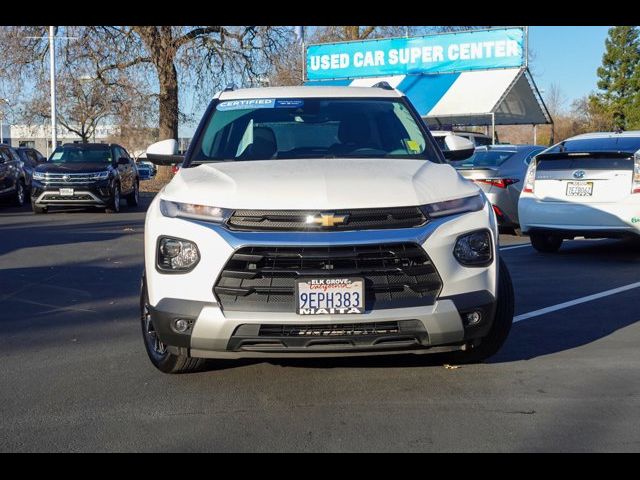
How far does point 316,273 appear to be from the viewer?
186 inches

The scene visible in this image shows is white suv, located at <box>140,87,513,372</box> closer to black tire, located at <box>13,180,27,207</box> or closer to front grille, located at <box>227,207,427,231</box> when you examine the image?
front grille, located at <box>227,207,427,231</box>

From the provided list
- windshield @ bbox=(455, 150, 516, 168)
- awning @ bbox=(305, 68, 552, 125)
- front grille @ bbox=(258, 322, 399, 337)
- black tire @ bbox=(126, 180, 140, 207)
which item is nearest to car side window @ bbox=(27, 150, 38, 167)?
black tire @ bbox=(126, 180, 140, 207)

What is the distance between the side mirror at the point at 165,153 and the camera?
22.1 ft

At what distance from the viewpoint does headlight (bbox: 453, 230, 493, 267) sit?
16.2ft

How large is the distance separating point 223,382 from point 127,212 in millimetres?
15627

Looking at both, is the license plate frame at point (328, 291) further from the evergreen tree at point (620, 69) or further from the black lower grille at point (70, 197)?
the evergreen tree at point (620, 69)

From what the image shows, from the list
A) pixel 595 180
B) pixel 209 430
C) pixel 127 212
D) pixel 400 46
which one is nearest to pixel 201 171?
pixel 209 430

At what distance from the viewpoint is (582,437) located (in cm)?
434

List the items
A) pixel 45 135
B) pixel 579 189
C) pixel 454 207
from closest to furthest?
pixel 454 207
pixel 579 189
pixel 45 135

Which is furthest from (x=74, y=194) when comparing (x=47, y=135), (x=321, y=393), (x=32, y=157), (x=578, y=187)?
(x=47, y=135)

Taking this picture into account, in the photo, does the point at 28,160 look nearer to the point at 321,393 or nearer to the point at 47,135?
the point at 321,393

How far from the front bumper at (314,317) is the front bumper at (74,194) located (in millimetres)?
14742

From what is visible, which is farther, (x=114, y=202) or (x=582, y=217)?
(x=114, y=202)

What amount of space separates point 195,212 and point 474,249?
64.3 inches
